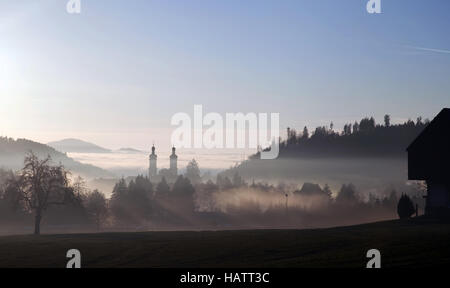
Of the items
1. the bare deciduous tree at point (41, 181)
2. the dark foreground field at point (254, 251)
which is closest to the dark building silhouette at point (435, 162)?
the dark foreground field at point (254, 251)

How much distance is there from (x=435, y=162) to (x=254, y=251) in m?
31.2

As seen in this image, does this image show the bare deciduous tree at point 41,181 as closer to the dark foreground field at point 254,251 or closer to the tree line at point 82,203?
the tree line at point 82,203

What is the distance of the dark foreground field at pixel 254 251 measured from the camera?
3738 centimetres

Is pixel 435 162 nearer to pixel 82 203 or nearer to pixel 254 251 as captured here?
pixel 254 251

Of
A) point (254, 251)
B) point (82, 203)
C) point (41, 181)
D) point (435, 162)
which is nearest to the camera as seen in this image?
point (254, 251)

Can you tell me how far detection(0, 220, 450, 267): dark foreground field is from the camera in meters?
37.4

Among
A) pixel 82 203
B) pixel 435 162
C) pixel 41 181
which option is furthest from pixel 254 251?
pixel 82 203

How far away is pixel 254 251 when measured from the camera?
44406 millimetres

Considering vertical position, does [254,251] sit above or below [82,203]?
above

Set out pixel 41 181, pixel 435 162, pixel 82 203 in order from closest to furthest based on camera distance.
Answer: pixel 435 162
pixel 41 181
pixel 82 203

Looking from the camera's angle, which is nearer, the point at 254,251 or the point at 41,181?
the point at 254,251
